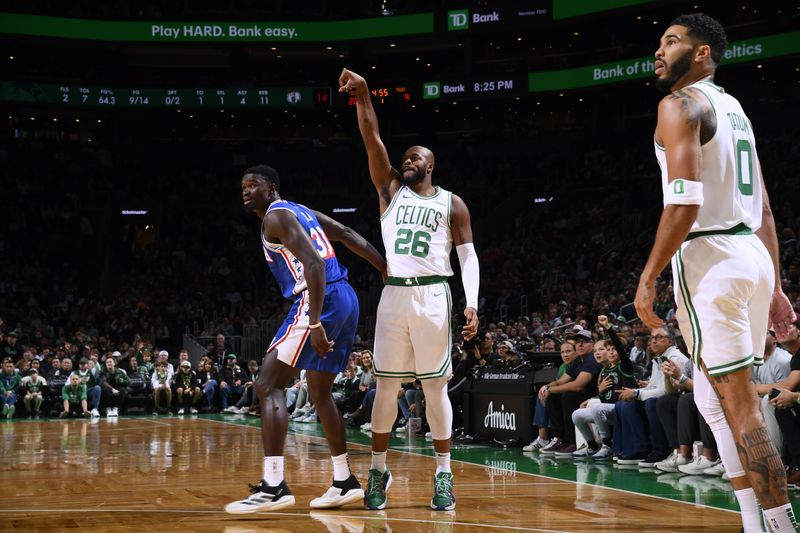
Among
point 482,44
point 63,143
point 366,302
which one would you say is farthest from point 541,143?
point 63,143

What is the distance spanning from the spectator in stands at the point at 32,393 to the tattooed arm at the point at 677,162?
1591 cm

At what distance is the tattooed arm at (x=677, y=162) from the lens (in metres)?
3.46

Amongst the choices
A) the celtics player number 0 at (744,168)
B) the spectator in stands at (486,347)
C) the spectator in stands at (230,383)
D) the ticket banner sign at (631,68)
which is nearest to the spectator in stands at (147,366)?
the spectator in stands at (230,383)

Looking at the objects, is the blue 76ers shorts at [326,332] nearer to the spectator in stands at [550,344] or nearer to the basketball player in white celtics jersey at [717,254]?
the basketball player in white celtics jersey at [717,254]

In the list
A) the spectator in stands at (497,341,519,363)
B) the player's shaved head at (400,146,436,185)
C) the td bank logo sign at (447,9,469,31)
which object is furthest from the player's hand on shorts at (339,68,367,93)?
the td bank logo sign at (447,9,469,31)

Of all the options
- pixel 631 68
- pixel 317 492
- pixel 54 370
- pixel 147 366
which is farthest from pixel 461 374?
pixel 631 68

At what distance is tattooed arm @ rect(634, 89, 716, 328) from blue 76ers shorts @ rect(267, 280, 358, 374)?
2.51 metres

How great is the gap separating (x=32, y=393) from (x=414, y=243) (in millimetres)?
13682

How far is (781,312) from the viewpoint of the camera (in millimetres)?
3938

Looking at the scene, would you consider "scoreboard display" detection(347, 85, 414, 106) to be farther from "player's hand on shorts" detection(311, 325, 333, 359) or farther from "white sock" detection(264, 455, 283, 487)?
"white sock" detection(264, 455, 283, 487)

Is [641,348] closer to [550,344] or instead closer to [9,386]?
[550,344]

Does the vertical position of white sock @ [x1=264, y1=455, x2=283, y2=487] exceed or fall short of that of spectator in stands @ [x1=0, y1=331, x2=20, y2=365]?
it falls short

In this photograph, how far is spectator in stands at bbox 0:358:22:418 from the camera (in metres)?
16.9

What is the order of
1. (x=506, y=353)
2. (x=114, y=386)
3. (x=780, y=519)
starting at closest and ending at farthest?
(x=780, y=519)
(x=506, y=353)
(x=114, y=386)
